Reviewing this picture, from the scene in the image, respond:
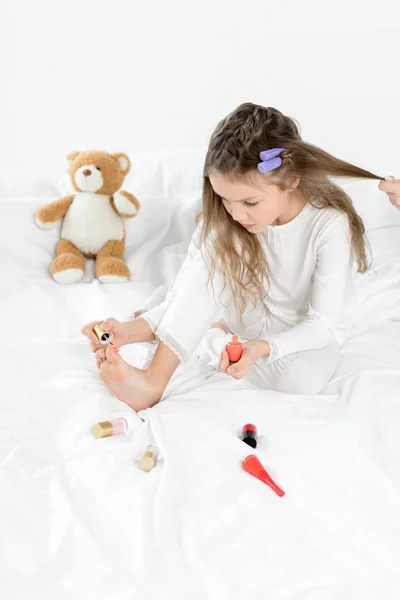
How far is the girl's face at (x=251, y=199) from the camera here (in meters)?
1.38

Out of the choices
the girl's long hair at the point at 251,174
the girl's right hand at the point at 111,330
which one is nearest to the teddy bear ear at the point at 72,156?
the girl's long hair at the point at 251,174

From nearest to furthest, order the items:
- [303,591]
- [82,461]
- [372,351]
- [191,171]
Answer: [303,591] → [82,461] → [372,351] → [191,171]

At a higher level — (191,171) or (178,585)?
(191,171)

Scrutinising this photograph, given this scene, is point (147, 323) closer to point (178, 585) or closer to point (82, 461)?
point (82, 461)

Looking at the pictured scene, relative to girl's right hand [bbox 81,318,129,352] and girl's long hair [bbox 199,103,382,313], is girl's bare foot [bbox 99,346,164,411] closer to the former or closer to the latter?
girl's right hand [bbox 81,318,129,352]

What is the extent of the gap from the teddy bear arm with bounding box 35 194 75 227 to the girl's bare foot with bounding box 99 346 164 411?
76 centimetres

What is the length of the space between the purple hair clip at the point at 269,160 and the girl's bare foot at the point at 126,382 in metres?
0.45

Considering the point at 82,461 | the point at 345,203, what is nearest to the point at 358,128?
the point at 345,203

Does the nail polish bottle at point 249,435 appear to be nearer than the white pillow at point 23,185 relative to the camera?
Yes

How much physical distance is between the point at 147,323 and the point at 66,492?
520 millimetres

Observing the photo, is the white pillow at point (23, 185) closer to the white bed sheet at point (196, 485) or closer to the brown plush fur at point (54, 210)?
the brown plush fur at point (54, 210)

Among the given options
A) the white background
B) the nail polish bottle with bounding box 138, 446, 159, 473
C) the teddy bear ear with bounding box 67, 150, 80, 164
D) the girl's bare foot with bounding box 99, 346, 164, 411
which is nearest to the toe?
the girl's bare foot with bounding box 99, 346, 164, 411

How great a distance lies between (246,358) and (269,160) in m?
0.38

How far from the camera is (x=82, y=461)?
1.24m
